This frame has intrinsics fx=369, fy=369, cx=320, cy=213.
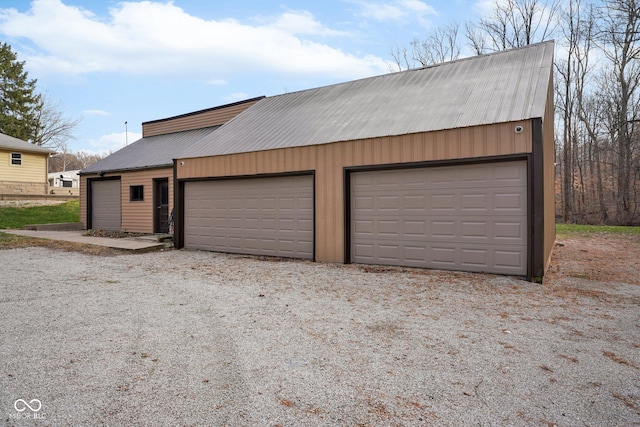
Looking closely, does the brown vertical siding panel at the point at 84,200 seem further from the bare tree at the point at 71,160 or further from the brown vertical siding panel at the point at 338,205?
the bare tree at the point at 71,160

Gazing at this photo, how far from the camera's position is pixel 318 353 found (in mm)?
3086

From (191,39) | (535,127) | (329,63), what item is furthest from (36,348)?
(329,63)

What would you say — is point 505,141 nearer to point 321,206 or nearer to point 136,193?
point 321,206

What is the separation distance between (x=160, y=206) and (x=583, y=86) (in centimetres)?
2324

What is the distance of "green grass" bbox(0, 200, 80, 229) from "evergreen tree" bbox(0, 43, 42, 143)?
49.0 feet

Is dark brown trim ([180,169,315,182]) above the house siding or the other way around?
the other way around

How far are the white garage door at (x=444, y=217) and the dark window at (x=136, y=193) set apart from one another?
9.27 meters

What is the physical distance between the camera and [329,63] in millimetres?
22500

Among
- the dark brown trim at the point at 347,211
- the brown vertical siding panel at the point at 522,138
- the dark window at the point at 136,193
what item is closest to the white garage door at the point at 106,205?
the dark window at the point at 136,193

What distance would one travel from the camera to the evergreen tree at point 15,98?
29.9m

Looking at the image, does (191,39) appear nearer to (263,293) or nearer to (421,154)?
(421,154)

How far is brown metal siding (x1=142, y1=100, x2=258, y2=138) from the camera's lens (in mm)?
14297

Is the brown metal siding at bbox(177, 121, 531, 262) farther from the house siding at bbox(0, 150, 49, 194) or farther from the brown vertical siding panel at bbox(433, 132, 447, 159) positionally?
the house siding at bbox(0, 150, 49, 194)

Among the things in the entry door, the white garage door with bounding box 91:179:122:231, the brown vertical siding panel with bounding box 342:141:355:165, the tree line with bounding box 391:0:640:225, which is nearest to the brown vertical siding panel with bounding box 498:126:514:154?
the brown vertical siding panel with bounding box 342:141:355:165
